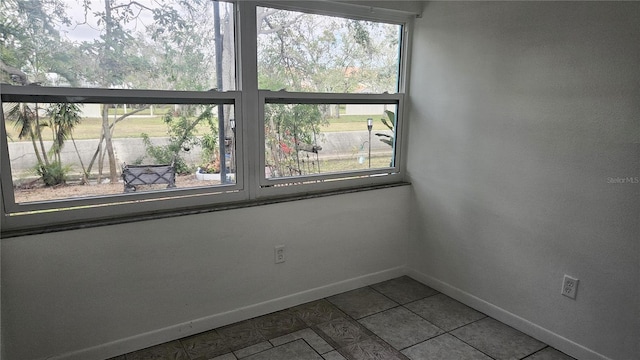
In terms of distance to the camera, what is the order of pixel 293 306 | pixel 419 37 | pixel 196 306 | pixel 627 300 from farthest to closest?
pixel 419 37
pixel 293 306
pixel 196 306
pixel 627 300

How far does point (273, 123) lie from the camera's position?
96.3 inches

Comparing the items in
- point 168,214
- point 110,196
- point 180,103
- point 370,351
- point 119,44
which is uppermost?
point 119,44

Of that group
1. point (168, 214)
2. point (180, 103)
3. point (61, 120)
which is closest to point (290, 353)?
point (168, 214)

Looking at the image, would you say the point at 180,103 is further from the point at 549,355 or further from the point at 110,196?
the point at 549,355

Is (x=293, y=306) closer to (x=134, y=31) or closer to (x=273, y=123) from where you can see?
(x=273, y=123)

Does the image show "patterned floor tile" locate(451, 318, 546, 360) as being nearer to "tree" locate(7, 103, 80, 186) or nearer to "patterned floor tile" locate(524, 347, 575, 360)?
"patterned floor tile" locate(524, 347, 575, 360)

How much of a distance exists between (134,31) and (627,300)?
272 cm

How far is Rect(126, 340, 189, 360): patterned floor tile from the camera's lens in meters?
2.10

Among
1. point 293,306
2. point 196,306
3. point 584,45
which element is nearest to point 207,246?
point 196,306

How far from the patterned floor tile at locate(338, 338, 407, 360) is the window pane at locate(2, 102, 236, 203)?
3.84 feet

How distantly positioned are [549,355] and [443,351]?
0.57 m

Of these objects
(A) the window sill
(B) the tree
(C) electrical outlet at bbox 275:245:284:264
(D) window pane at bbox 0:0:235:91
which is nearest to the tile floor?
(C) electrical outlet at bbox 275:245:284:264

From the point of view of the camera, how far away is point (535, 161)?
7.24 ft

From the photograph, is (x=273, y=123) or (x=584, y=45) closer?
(x=584, y=45)
